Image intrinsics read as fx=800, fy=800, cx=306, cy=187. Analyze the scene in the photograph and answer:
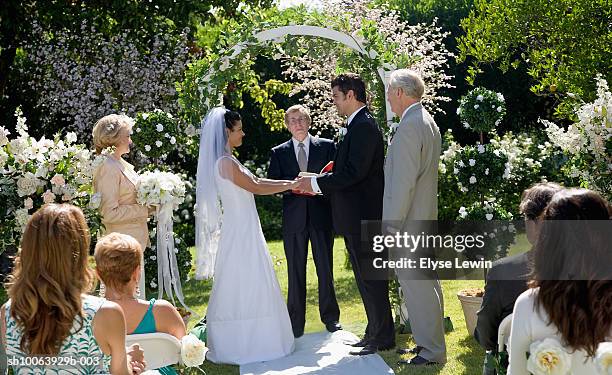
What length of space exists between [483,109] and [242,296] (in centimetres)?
230

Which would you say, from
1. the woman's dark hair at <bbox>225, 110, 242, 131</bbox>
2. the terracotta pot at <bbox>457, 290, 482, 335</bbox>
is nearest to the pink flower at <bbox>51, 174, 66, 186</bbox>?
the woman's dark hair at <bbox>225, 110, 242, 131</bbox>

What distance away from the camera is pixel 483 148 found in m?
6.16

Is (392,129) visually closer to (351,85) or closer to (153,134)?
(351,85)

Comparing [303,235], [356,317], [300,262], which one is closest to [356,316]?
[356,317]

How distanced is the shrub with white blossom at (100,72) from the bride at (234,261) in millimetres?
5269

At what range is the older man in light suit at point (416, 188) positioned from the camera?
5.14m

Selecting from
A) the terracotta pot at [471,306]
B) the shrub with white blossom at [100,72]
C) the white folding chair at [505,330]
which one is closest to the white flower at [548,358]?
the white folding chair at [505,330]

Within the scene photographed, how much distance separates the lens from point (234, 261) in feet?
18.7

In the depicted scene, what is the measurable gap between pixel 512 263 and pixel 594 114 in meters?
2.00

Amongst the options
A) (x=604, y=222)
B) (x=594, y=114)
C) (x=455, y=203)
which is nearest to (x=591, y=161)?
(x=594, y=114)

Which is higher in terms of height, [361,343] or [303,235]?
[303,235]

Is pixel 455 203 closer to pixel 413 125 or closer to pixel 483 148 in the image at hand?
pixel 483 148

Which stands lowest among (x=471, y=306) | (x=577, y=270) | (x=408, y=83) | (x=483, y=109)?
(x=471, y=306)

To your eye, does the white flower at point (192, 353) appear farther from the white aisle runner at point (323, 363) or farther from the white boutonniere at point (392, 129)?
the white boutonniere at point (392, 129)
